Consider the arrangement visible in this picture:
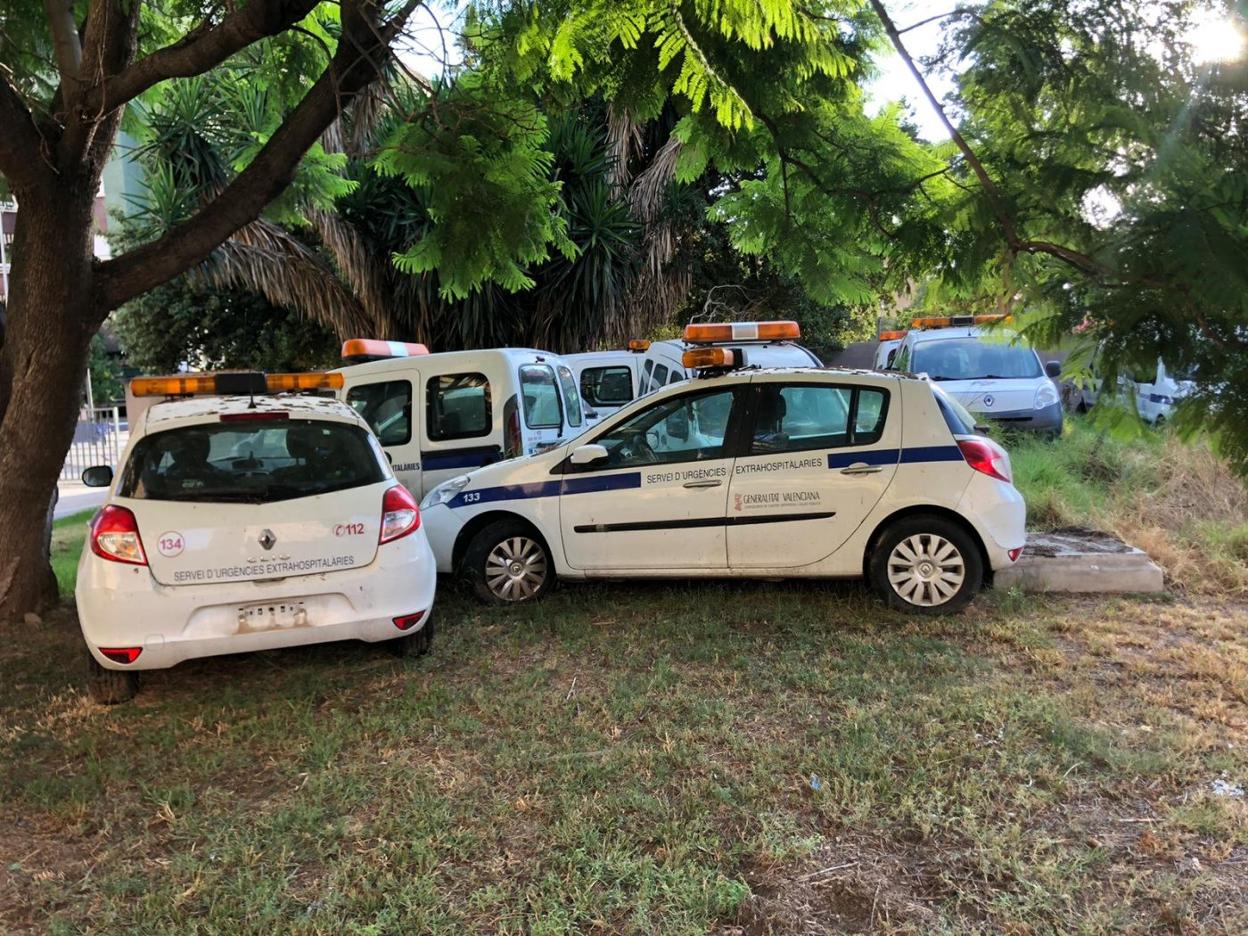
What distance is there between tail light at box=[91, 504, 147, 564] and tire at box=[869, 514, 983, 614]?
414 cm

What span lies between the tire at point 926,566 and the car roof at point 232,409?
11.0ft

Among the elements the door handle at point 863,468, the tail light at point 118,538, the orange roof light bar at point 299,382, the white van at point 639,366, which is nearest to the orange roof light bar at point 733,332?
the white van at point 639,366

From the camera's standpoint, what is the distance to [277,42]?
6.44 meters

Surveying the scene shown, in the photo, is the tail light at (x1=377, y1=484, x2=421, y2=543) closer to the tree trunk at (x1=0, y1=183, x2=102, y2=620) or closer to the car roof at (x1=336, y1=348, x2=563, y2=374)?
the tree trunk at (x1=0, y1=183, x2=102, y2=620)

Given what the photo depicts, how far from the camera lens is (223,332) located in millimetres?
15875

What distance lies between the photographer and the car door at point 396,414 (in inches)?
300

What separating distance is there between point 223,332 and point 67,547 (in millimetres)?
7346

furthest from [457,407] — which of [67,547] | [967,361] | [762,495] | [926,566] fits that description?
[967,361]

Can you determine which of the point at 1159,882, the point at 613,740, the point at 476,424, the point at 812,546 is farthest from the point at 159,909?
the point at 476,424

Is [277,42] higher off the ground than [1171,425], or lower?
higher

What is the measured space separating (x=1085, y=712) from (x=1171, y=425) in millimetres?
1666

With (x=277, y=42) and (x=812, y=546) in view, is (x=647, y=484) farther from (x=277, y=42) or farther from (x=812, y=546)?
(x=277, y=42)

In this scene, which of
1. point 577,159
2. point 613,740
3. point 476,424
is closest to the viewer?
point 613,740

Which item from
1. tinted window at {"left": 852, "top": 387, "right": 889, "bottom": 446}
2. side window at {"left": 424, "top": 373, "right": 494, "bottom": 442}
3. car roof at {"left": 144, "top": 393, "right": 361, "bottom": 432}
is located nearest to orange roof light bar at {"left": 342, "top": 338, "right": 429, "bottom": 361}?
side window at {"left": 424, "top": 373, "right": 494, "bottom": 442}
